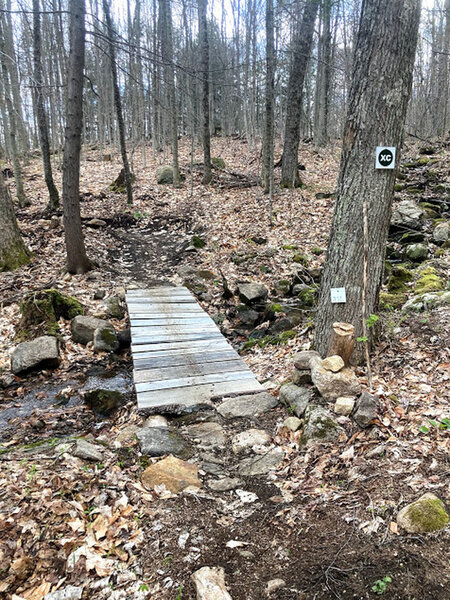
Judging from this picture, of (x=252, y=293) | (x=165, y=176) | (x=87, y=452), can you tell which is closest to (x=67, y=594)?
(x=87, y=452)

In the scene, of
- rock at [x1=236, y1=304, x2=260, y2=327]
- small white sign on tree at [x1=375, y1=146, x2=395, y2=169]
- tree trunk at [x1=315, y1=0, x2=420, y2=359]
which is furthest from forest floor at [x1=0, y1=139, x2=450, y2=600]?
small white sign on tree at [x1=375, y1=146, x2=395, y2=169]

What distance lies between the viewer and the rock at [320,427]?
3369 millimetres

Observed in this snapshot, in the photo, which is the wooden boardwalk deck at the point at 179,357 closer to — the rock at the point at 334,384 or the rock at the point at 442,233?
the rock at the point at 334,384

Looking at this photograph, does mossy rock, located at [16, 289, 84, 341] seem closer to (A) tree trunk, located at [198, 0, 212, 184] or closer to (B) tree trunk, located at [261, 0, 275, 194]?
(B) tree trunk, located at [261, 0, 275, 194]

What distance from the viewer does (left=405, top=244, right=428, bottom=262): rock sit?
8.18 metres

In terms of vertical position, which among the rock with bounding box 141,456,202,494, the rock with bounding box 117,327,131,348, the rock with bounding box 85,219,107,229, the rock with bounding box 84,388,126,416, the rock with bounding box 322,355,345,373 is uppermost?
the rock with bounding box 85,219,107,229

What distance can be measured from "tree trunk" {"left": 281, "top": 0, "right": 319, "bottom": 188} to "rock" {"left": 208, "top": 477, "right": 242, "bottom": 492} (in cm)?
1143

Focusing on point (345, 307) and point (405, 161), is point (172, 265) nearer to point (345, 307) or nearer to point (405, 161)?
point (345, 307)

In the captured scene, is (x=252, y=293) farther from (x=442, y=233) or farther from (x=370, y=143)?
(x=442, y=233)

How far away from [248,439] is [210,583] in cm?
170

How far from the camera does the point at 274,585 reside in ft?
6.89

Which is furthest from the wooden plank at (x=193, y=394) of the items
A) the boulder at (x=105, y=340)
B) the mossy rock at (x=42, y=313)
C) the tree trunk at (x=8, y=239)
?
the tree trunk at (x=8, y=239)

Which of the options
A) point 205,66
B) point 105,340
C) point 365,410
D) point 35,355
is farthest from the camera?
point 205,66

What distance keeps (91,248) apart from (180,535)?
8.96 metres
